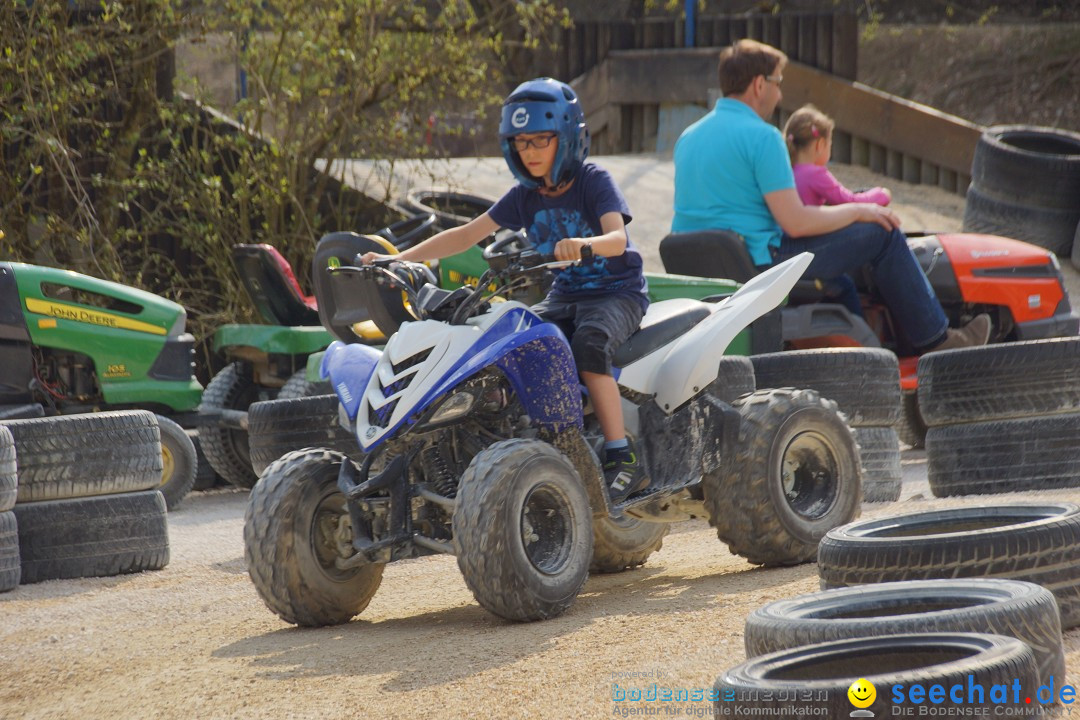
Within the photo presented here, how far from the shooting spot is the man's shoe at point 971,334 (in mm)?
7656

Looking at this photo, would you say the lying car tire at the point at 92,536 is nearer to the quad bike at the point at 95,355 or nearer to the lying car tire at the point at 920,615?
the quad bike at the point at 95,355

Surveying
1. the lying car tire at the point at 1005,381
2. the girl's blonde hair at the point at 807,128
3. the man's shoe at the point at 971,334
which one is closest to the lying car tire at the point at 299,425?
the lying car tire at the point at 1005,381

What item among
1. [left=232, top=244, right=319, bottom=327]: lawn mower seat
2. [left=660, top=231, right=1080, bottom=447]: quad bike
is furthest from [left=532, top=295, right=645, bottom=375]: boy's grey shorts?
[left=232, top=244, right=319, bottom=327]: lawn mower seat

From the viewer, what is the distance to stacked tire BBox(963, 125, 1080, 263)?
11.6 metres

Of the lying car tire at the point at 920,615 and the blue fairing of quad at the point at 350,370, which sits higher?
the blue fairing of quad at the point at 350,370

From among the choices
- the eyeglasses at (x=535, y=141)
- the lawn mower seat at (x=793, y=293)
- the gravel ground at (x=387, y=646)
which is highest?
the eyeglasses at (x=535, y=141)

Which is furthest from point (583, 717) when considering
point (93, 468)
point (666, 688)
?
point (93, 468)

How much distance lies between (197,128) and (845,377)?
643 centimetres

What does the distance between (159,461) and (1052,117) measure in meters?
20.9

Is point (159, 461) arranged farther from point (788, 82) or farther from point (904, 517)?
point (788, 82)

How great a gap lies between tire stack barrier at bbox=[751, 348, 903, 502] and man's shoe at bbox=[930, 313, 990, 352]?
1516 millimetres

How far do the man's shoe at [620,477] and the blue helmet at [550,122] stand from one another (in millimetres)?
945

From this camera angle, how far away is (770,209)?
7.14m

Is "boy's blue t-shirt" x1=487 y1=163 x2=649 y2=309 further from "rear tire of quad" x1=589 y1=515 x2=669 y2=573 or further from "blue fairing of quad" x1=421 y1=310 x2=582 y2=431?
"rear tire of quad" x1=589 y1=515 x2=669 y2=573
